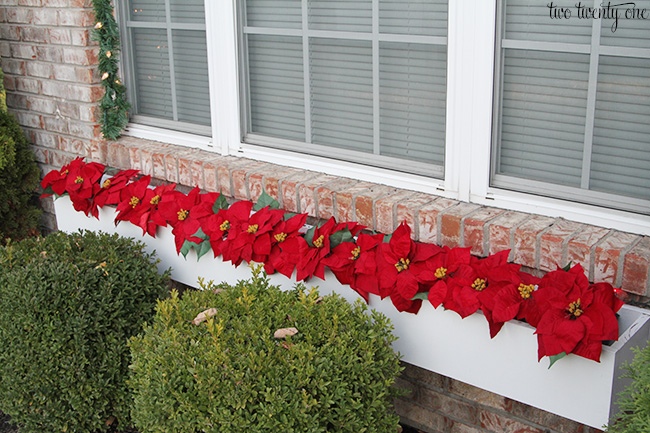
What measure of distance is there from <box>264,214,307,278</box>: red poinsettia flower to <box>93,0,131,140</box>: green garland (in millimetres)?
1257

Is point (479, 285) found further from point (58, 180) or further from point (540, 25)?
point (58, 180)

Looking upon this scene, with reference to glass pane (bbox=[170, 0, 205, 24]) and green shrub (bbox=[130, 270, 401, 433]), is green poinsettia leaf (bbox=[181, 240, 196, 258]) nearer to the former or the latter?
green shrub (bbox=[130, 270, 401, 433])

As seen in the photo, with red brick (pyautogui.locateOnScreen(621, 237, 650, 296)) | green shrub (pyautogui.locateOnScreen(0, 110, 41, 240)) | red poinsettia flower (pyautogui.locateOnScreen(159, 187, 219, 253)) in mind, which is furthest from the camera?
green shrub (pyautogui.locateOnScreen(0, 110, 41, 240))

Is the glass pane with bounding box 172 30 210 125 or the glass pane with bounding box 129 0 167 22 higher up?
the glass pane with bounding box 129 0 167 22

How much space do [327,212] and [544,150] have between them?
0.80 metres

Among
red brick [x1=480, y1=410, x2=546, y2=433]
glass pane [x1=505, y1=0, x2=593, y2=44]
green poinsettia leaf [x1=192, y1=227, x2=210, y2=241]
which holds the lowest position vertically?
red brick [x1=480, y1=410, x2=546, y2=433]

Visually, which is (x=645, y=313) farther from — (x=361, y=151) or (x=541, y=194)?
(x=361, y=151)

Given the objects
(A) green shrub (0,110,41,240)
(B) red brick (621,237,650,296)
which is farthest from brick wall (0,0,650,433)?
(A) green shrub (0,110,41,240)

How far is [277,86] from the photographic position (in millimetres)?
2760

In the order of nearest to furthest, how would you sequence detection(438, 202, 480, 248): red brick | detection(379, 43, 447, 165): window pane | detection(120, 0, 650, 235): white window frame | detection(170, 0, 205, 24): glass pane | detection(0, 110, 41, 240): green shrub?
1. detection(120, 0, 650, 235): white window frame
2. detection(438, 202, 480, 248): red brick
3. detection(379, 43, 447, 165): window pane
4. detection(170, 0, 205, 24): glass pane
5. detection(0, 110, 41, 240): green shrub

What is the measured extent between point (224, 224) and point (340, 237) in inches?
18.2

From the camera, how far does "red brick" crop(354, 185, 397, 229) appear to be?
7.91ft

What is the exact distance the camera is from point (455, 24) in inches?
85.2

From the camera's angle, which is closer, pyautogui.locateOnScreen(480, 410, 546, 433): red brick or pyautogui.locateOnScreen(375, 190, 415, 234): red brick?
pyautogui.locateOnScreen(480, 410, 546, 433): red brick
